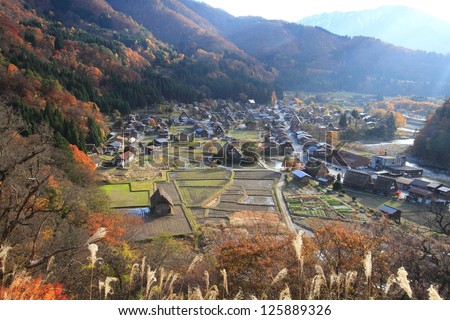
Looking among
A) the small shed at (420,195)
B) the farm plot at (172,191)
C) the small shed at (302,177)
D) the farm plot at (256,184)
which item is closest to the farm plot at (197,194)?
the farm plot at (172,191)

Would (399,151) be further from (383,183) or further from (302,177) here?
(302,177)

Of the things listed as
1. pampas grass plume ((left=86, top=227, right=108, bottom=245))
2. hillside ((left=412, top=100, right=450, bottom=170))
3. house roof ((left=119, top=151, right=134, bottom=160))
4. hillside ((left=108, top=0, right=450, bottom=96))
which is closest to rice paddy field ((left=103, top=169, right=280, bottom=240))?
house roof ((left=119, top=151, right=134, bottom=160))

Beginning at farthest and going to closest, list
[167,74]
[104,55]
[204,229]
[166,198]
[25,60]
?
[167,74] < [104,55] < [25,60] < [166,198] < [204,229]

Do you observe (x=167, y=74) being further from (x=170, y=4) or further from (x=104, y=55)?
(x=170, y=4)

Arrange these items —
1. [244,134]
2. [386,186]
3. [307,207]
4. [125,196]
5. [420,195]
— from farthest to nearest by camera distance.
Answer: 1. [244,134]
2. [386,186]
3. [420,195]
4. [125,196]
5. [307,207]

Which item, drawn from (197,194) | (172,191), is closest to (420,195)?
(197,194)

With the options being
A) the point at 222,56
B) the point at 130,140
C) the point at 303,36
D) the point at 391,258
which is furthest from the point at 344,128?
the point at 303,36
